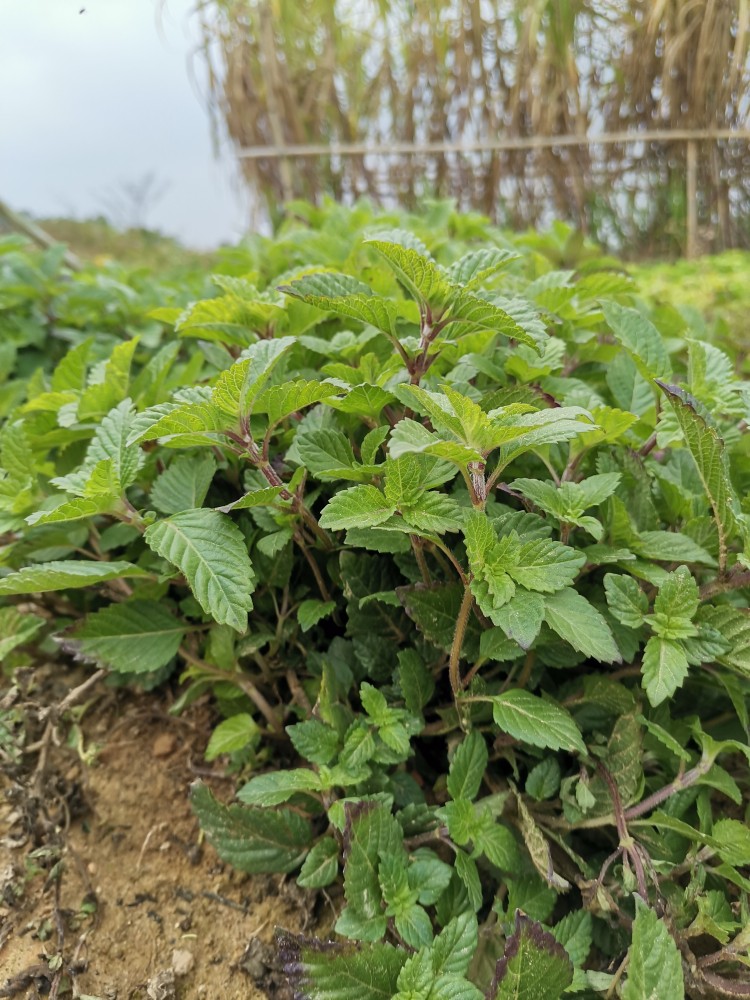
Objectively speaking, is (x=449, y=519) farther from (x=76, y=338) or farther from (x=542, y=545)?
(x=76, y=338)

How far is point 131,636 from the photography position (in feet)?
3.29

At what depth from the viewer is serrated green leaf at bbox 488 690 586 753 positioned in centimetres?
77

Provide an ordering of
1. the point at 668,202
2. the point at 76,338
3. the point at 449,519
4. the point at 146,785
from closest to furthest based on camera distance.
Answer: the point at 449,519
the point at 146,785
the point at 76,338
the point at 668,202

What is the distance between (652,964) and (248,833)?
525 mm

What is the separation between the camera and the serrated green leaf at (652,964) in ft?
2.28

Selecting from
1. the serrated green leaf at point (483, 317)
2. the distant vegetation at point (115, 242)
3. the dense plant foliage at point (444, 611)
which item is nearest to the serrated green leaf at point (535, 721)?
the dense plant foliage at point (444, 611)

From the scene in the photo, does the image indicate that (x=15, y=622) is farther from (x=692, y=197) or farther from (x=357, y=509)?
(x=692, y=197)

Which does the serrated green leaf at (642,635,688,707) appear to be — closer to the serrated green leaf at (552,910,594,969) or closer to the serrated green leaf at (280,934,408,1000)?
the serrated green leaf at (552,910,594,969)

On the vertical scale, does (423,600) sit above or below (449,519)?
below

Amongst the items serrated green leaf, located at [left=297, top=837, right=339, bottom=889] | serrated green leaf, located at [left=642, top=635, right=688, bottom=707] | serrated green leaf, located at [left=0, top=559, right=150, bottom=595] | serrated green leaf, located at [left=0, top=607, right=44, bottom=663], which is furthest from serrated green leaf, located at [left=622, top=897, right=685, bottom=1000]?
serrated green leaf, located at [left=0, top=607, right=44, bottom=663]

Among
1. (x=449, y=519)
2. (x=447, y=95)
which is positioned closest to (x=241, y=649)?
(x=449, y=519)

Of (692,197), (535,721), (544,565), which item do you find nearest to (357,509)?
(544,565)

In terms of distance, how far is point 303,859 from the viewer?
0.92m

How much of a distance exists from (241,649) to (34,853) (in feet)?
1.42
